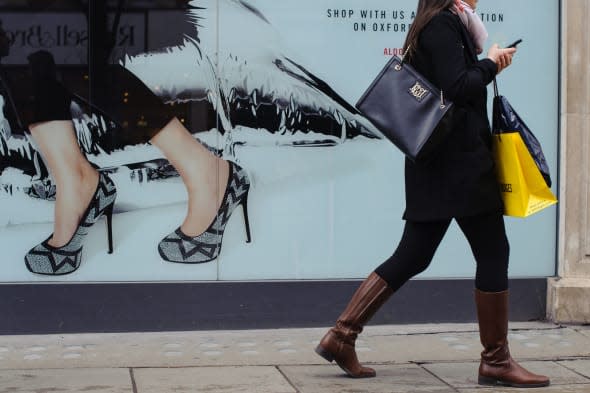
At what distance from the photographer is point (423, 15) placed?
4691mm

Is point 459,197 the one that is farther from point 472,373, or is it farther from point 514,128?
point 472,373

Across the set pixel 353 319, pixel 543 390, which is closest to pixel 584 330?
pixel 543 390

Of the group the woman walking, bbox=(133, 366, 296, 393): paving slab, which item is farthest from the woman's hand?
bbox=(133, 366, 296, 393): paving slab

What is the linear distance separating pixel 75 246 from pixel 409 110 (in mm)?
2370

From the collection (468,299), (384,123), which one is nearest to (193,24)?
(384,123)

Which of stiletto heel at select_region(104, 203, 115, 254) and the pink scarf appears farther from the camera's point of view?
stiletto heel at select_region(104, 203, 115, 254)

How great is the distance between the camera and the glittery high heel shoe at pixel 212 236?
241 inches

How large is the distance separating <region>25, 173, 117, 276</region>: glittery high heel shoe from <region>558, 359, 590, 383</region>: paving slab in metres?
2.63

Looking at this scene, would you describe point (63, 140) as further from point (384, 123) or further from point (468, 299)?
point (468, 299)

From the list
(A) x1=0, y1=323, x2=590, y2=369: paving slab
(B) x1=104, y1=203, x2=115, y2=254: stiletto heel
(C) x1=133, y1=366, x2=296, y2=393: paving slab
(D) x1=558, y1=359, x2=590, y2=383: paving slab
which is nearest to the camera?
(C) x1=133, y1=366, x2=296, y2=393: paving slab

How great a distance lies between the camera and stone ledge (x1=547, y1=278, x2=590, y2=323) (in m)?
6.34

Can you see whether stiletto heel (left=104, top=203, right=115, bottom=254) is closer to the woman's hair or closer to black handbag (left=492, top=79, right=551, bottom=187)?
the woman's hair

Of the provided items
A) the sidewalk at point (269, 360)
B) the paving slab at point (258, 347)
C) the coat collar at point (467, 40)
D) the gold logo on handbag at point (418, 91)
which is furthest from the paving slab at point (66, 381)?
the coat collar at point (467, 40)

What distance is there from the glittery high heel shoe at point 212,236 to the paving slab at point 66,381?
1.14m
